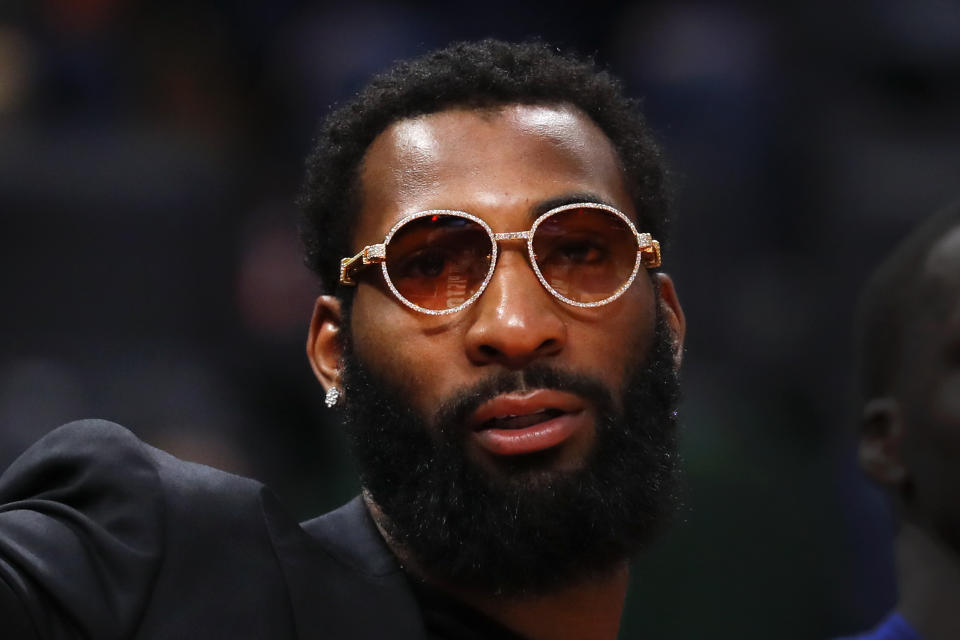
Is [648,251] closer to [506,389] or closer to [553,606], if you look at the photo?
[506,389]

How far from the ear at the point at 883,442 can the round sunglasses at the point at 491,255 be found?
2.58 feet

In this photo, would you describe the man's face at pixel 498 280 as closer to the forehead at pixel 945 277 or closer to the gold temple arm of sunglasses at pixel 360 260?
the gold temple arm of sunglasses at pixel 360 260

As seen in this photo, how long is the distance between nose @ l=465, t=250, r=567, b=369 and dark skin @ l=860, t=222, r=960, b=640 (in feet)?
2.48

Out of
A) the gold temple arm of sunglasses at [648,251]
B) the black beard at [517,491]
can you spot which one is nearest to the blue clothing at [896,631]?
the black beard at [517,491]

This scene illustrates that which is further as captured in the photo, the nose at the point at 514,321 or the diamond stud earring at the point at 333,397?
the diamond stud earring at the point at 333,397

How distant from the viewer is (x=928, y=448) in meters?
2.01

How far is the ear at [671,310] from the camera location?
123 inches

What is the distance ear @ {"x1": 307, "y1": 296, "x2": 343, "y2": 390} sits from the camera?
308 cm

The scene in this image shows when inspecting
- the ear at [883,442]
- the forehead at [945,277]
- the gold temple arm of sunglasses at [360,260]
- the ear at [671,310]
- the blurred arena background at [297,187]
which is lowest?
the blurred arena background at [297,187]

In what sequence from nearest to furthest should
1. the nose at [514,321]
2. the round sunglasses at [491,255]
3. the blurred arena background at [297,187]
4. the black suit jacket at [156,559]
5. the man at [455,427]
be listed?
the black suit jacket at [156,559] < the man at [455,427] < the nose at [514,321] < the round sunglasses at [491,255] < the blurred arena background at [297,187]

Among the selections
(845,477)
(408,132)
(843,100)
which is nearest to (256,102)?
(843,100)

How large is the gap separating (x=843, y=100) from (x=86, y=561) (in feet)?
17.4

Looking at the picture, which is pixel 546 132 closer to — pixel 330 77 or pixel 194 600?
pixel 194 600

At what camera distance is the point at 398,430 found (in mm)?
2797
